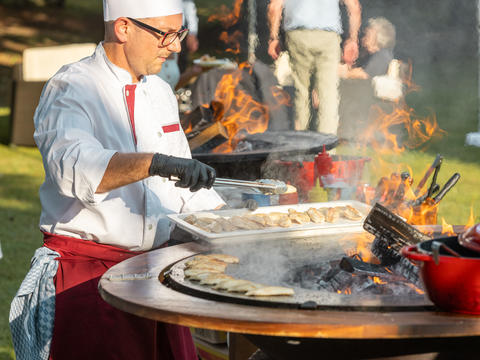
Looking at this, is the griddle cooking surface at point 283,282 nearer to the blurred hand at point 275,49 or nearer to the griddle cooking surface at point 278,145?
the griddle cooking surface at point 278,145

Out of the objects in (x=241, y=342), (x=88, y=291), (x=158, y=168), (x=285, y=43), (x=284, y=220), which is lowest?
(x=241, y=342)

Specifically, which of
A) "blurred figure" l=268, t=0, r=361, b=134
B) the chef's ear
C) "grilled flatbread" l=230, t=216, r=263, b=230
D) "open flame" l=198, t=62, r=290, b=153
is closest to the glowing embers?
"grilled flatbread" l=230, t=216, r=263, b=230

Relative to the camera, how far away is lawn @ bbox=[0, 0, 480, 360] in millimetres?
5906

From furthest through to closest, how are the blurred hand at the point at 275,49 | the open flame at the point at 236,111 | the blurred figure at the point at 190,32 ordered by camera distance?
1. the blurred figure at the point at 190,32
2. the blurred hand at the point at 275,49
3. the open flame at the point at 236,111

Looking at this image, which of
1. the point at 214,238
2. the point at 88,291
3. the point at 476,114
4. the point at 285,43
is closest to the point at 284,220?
the point at 214,238

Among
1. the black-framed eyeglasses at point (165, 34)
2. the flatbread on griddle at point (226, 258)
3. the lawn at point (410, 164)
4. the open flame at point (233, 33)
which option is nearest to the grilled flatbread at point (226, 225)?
the flatbread on griddle at point (226, 258)

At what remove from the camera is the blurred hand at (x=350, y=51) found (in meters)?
6.33

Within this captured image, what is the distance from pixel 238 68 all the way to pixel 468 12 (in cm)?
521

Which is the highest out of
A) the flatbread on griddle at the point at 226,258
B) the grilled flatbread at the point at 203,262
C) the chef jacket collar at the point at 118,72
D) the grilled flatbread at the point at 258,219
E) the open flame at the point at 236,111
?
the chef jacket collar at the point at 118,72

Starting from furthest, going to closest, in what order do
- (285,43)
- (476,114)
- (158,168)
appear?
(476,114)
(285,43)
(158,168)

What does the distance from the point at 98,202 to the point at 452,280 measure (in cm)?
124

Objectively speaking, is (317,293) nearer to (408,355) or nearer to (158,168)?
(408,355)

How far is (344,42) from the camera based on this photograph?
654 centimetres

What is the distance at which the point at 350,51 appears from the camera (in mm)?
6605
